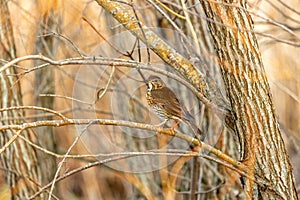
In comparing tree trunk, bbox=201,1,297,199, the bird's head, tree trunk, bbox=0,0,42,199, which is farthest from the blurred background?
tree trunk, bbox=201,1,297,199

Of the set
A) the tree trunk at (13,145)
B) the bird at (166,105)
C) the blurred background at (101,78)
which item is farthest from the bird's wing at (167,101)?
the tree trunk at (13,145)

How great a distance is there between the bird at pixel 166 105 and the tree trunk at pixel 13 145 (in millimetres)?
1101

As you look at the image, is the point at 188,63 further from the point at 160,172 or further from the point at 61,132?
the point at 61,132

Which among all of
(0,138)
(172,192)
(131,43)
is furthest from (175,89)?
(0,138)

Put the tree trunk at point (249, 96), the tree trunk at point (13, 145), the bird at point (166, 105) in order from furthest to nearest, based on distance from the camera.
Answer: the tree trunk at point (13, 145) → the bird at point (166, 105) → the tree trunk at point (249, 96)

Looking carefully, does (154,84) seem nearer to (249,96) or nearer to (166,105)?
(166,105)

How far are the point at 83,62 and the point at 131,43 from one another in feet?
7.95

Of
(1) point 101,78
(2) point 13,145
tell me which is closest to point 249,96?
(2) point 13,145

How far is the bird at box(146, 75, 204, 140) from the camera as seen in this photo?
112 inches

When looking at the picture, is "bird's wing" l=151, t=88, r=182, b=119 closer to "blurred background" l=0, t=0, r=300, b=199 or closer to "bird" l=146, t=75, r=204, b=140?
"bird" l=146, t=75, r=204, b=140

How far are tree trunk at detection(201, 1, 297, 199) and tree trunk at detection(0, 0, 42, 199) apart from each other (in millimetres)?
1789

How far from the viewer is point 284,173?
8.11 ft

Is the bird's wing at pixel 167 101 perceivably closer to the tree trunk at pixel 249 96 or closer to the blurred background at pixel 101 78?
the tree trunk at pixel 249 96

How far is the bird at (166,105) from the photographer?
2834 mm
